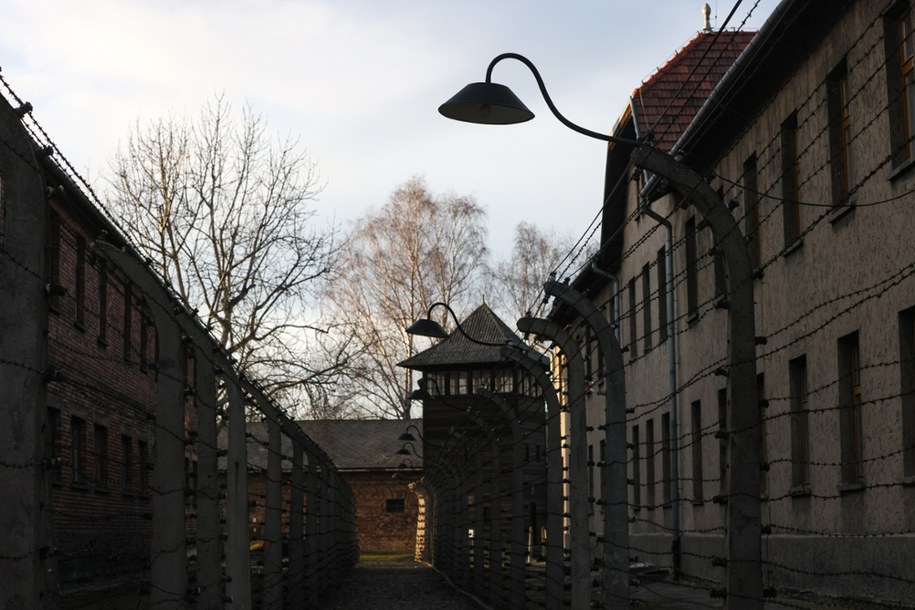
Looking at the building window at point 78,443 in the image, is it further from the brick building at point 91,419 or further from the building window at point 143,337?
the building window at point 143,337

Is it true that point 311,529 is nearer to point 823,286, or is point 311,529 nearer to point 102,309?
point 823,286

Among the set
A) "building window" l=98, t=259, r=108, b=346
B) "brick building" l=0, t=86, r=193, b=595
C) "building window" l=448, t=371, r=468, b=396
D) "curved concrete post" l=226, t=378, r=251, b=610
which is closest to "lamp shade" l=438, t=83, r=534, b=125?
"curved concrete post" l=226, t=378, r=251, b=610

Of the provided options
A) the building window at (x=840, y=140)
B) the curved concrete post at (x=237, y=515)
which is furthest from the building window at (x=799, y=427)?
the curved concrete post at (x=237, y=515)

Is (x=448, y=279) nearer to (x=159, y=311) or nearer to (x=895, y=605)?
(x=895, y=605)

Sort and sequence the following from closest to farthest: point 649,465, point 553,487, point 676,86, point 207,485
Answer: point 207,485, point 553,487, point 676,86, point 649,465

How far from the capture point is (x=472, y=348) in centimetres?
6481

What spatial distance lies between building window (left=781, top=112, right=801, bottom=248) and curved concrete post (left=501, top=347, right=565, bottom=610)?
765 cm

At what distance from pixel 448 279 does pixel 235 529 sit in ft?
180

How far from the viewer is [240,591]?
1184 centimetres

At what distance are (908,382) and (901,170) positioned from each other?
2018mm

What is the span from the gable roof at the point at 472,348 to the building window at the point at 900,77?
46.1 m

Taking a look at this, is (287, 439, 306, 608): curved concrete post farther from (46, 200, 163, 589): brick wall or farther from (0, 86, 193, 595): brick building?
(46, 200, 163, 589): brick wall

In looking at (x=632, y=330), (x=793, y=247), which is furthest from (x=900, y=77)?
(x=632, y=330)

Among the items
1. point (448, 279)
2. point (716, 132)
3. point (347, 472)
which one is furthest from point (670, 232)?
point (347, 472)
